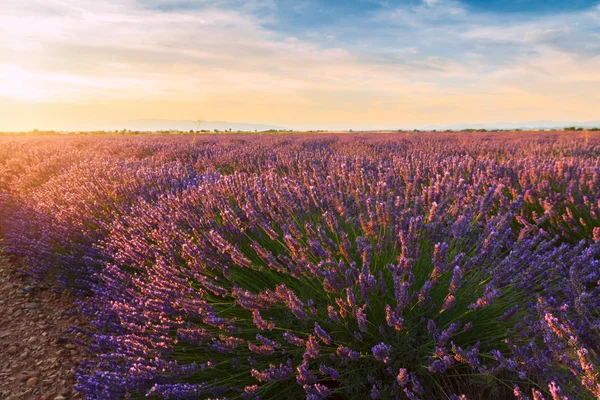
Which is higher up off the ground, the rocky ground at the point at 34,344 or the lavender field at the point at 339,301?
the lavender field at the point at 339,301

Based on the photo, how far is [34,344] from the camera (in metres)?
2.38

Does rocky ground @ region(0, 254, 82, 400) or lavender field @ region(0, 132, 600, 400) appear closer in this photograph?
lavender field @ region(0, 132, 600, 400)

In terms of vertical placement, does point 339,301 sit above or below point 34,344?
above

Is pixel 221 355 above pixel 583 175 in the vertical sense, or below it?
below

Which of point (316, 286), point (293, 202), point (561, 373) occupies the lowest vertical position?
point (561, 373)

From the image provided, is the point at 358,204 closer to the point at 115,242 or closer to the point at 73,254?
the point at 115,242

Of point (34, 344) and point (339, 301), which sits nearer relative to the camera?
point (339, 301)

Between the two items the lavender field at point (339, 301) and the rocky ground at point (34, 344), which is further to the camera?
the rocky ground at point (34, 344)

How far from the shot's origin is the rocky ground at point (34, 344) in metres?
2.01

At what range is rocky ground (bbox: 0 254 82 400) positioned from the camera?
201 centimetres

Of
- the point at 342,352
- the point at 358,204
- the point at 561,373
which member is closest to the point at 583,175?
the point at 358,204

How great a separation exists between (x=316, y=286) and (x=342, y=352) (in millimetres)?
471

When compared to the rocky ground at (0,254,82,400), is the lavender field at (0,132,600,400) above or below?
above

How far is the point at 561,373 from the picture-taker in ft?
4.69
